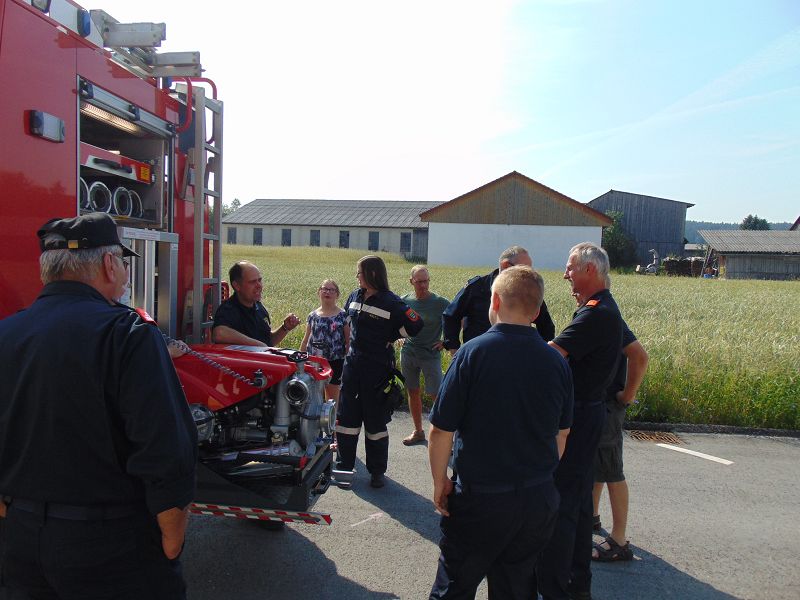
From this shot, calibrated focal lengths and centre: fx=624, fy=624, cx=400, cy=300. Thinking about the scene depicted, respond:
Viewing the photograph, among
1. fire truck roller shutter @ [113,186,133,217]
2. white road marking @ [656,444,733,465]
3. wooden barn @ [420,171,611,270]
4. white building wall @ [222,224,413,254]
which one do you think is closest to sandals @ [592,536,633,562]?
white road marking @ [656,444,733,465]

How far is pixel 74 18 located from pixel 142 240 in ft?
4.11

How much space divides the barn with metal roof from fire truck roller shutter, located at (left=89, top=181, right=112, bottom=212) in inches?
2260

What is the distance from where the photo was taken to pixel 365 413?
5.21m

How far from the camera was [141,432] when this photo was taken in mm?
1923

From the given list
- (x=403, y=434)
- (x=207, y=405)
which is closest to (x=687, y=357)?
(x=403, y=434)

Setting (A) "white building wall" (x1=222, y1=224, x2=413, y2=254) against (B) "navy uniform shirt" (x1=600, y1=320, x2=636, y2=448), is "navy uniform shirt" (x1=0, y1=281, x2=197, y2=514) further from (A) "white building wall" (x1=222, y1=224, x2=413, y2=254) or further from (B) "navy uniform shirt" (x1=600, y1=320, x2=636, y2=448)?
(A) "white building wall" (x1=222, y1=224, x2=413, y2=254)

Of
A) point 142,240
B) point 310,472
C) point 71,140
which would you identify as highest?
point 71,140

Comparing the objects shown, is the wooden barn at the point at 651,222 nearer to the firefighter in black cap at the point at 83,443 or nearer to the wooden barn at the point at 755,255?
the wooden barn at the point at 755,255

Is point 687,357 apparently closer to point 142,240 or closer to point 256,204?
point 142,240

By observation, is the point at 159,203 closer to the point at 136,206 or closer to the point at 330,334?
the point at 136,206

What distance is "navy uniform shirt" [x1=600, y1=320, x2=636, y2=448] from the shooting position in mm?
3980

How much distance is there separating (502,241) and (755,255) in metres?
22.2

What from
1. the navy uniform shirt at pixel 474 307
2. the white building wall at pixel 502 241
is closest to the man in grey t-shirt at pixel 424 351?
the navy uniform shirt at pixel 474 307

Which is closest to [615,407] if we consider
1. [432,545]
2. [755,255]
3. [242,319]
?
[432,545]
